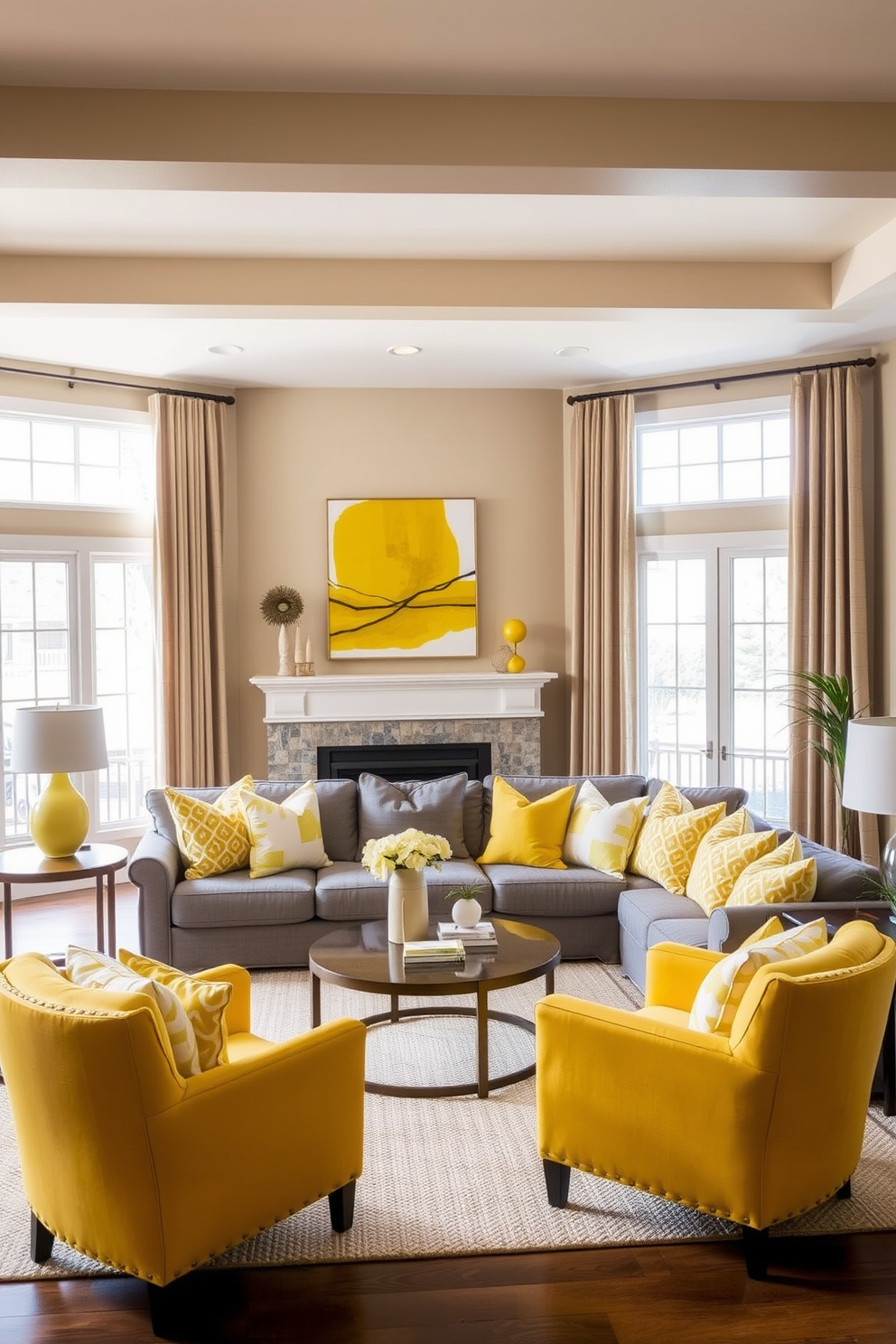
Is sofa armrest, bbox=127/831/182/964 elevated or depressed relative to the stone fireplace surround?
depressed

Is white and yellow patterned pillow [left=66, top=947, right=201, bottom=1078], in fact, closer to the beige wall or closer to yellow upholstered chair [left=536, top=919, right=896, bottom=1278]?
yellow upholstered chair [left=536, top=919, right=896, bottom=1278]

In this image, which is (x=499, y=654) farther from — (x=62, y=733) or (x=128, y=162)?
(x=128, y=162)

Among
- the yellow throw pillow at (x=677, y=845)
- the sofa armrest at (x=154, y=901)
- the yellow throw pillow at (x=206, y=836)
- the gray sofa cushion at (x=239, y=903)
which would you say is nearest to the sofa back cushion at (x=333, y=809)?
the yellow throw pillow at (x=206, y=836)

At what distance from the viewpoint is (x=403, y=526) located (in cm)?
719

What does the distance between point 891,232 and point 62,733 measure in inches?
161

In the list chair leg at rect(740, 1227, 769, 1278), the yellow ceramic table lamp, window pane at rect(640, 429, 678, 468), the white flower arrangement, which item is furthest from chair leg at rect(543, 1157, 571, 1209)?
window pane at rect(640, 429, 678, 468)

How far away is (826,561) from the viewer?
623 cm

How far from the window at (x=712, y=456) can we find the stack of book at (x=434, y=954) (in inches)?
161

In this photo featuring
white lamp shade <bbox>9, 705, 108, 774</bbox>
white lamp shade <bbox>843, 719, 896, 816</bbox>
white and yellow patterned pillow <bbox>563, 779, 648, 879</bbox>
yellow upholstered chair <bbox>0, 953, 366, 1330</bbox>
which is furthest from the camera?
white and yellow patterned pillow <bbox>563, 779, 648, 879</bbox>

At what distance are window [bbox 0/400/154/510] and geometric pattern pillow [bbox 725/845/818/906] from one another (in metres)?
4.62

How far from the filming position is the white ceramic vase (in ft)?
13.0

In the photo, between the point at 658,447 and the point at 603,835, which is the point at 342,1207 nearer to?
the point at 603,835

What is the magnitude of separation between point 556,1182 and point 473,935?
111 centimetres

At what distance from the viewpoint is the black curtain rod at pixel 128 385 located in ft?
20.7
